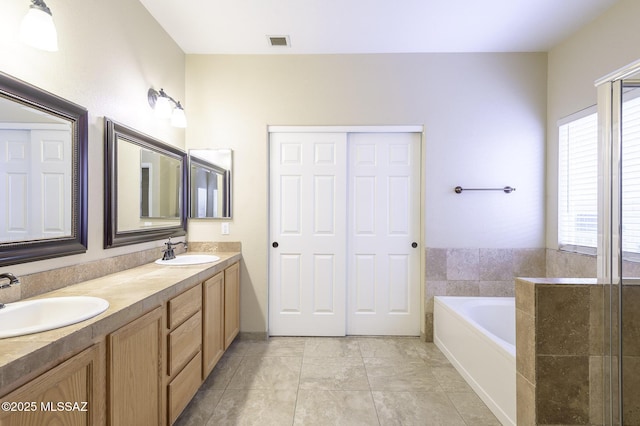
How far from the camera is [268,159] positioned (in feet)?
10.0

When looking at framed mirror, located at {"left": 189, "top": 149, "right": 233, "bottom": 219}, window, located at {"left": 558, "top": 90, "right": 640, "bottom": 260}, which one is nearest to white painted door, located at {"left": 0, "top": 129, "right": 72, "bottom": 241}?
framed mirror, located at {"left": 189, "top": 149, "right": 233, "bottom": 219}

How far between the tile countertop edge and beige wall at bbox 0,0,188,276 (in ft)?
0.75

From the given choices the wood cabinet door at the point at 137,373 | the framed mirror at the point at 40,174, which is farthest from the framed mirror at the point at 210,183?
the wood cabinet door at the point at 137,373

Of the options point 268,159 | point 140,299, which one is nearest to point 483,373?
point 140,299

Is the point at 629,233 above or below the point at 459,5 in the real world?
below

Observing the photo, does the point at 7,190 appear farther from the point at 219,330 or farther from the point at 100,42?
the point at 219,330

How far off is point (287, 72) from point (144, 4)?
1222mm

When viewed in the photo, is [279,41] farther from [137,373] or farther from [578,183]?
[578,183]

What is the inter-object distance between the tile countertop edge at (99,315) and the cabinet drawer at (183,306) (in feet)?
0.15

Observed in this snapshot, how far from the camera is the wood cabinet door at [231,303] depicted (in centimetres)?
256

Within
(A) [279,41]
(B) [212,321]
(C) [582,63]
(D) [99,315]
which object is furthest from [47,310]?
(C) [582,63]

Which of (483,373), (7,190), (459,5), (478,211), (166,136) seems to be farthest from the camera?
(478,211)

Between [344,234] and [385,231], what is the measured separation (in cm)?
42

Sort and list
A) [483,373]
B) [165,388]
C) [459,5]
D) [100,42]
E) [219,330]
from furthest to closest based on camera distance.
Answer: [219,330], [459,5], [483,373], [100,42], [165,388]
